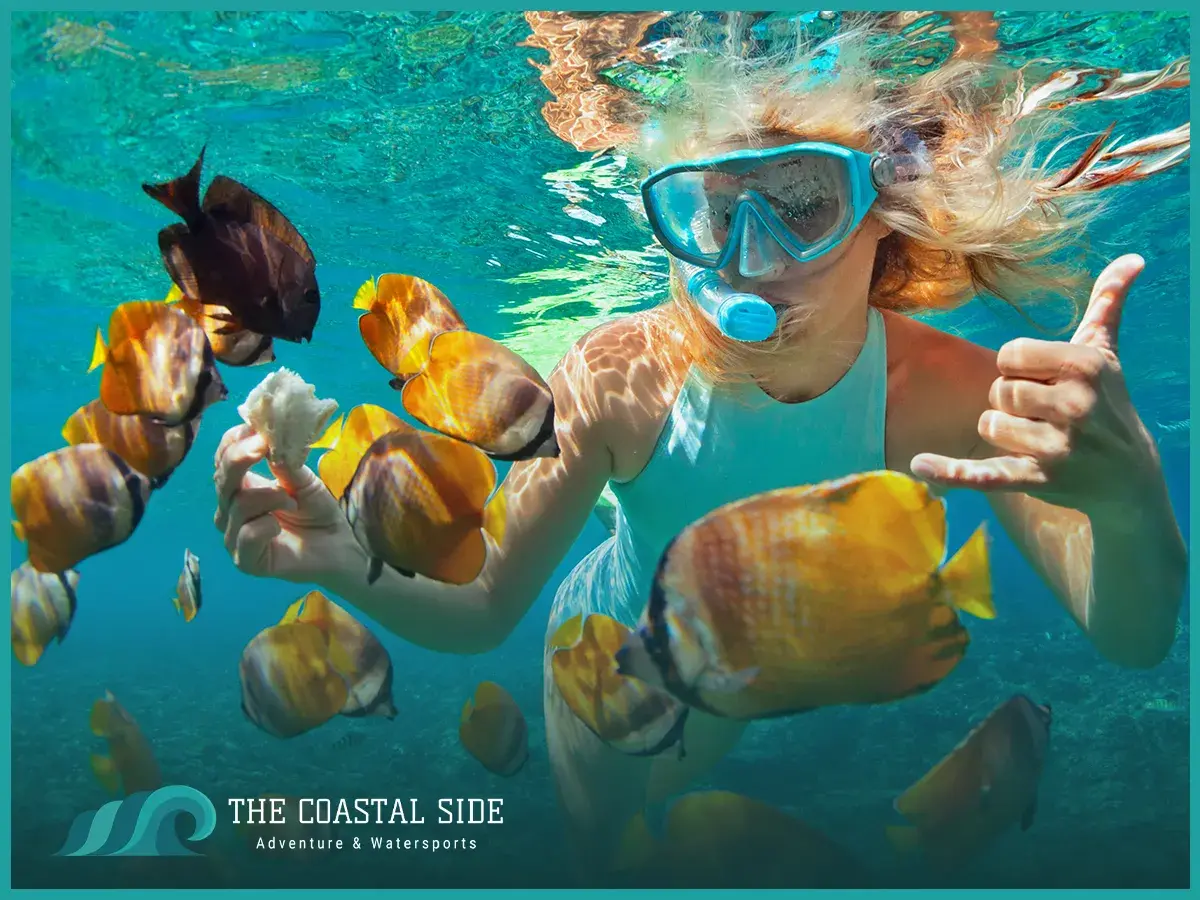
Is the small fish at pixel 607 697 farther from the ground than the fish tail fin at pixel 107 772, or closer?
farther from the ground

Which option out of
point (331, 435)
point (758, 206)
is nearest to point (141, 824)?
point (331, 435)

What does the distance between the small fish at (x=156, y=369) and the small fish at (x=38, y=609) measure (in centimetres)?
112

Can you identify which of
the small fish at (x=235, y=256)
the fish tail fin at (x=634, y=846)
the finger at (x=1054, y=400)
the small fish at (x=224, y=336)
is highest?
the small fish at (x=235, y=256)

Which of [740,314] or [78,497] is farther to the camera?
[740,314]

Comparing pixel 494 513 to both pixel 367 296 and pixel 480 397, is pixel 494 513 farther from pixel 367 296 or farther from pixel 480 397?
pixel 367 296

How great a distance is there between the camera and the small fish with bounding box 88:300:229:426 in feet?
6.63

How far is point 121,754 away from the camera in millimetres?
4590

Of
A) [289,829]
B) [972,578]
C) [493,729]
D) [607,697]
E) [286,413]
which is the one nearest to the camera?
[972,578]

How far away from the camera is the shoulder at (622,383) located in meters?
3.56

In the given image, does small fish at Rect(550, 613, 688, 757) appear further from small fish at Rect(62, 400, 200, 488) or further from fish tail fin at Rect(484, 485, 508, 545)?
small fish at Rect(62, 400, 200, 488)

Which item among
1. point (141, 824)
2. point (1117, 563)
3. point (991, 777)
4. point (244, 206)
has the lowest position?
point (141, 824)

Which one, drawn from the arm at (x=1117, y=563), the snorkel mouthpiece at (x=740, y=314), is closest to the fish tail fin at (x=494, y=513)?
the snorkel mouthpiece at (x=740, y=314)

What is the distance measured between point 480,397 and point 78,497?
52.9 inches

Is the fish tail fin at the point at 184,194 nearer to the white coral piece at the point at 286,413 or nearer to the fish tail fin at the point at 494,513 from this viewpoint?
the white coral piece at the point at 286,413
